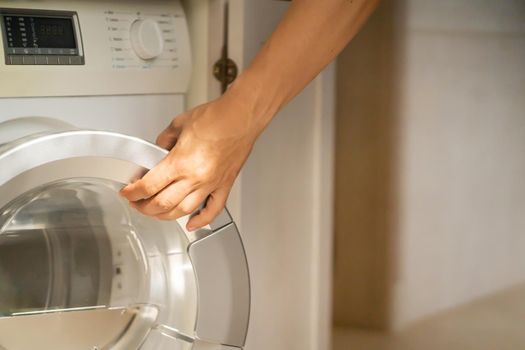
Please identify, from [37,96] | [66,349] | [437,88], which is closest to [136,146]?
[37,96]

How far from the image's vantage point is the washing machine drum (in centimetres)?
89

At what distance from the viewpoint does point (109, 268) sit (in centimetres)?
103

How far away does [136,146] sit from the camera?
86cm

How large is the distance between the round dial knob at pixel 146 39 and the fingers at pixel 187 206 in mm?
259

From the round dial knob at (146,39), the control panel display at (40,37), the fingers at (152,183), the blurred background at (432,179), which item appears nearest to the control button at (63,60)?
the control panel display at (40,37)

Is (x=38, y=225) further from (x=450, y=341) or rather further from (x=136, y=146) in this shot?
(x=450, y=341)

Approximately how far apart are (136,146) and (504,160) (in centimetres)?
73

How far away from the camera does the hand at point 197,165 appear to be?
34.6 inches

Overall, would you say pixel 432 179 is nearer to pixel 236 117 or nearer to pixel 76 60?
pixel 236 117

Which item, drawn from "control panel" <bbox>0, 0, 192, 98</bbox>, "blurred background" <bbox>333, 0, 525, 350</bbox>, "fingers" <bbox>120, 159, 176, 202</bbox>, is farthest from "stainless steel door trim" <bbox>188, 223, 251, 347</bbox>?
"blurred background" <bbox>333, 0, 525, 350</bbox>

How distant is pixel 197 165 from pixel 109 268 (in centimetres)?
23

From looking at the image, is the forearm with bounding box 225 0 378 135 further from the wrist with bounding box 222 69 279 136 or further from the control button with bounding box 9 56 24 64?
the control button with bounding box 9 56 24 64

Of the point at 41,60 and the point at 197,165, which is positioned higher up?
the point at 41,60

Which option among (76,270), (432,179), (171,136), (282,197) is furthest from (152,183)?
(432,179)
